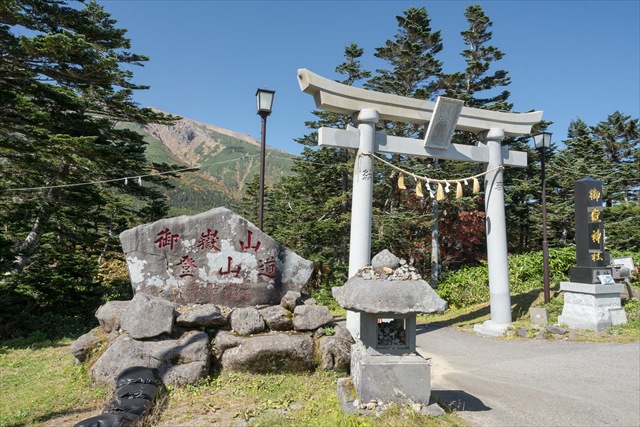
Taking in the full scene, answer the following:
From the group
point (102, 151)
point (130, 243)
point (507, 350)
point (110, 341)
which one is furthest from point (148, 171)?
point (507, 350)

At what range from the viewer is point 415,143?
932 centimetres

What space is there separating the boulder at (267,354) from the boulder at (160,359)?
35 cm

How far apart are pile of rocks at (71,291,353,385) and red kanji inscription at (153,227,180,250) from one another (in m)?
0.93

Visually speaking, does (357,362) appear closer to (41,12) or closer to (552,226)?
(41,12)

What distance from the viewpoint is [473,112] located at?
32.4ft

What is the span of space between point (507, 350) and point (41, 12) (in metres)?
14.5

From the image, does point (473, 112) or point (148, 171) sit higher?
point (473, 112)

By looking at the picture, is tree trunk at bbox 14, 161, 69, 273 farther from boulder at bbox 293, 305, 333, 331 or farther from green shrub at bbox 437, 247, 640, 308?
green shrub at bbox 437, 247, 640, 308

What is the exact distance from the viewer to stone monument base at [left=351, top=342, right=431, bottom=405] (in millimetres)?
4336

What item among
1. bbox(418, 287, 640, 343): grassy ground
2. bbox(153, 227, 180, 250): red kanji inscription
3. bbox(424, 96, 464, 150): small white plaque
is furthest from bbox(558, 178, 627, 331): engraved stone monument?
bbox(153, 227, 180, 250): red kanji inscription

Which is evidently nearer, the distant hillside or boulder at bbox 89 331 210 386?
boulder at bbox 89 331 210 386

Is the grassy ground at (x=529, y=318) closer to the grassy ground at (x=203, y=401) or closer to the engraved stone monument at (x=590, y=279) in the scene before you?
the engraved stone monument at (x=590, y=279)

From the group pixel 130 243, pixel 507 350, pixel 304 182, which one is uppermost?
pixel 304 182

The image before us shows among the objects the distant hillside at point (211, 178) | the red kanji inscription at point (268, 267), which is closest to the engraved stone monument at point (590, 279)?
the red kanji inscription at point (268, 267)
